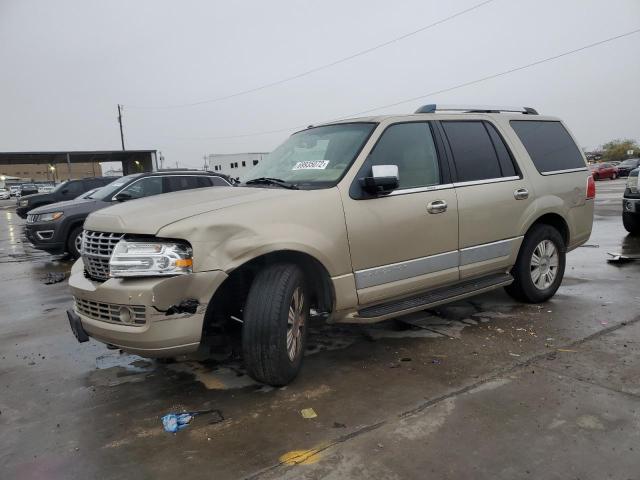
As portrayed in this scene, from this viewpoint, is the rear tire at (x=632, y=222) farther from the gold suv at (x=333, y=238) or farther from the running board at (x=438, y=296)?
the running board at (x=438, y=296)

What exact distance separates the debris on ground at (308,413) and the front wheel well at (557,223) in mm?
3151

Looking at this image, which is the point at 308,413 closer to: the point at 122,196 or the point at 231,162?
the point at 122,196

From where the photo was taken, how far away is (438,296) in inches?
168

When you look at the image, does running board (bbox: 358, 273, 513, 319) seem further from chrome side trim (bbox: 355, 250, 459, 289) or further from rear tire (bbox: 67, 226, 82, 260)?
rear tire (bbox: 67, 226, 82, 260)

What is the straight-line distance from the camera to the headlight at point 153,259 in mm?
3057

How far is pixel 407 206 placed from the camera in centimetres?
402

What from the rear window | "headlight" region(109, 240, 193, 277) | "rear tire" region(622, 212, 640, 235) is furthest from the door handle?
"rear tire" region(622, 212, 640, 235)

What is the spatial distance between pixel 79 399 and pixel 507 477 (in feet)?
9.23

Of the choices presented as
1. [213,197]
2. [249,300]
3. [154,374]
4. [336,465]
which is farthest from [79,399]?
[336,465]

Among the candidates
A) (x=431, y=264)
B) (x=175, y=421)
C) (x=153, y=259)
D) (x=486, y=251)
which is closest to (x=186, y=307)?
(x=153, y=259)

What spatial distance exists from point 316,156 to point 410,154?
795 mm

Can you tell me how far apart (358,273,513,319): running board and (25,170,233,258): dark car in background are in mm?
6053

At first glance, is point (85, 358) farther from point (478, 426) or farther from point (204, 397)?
point (478, 426)

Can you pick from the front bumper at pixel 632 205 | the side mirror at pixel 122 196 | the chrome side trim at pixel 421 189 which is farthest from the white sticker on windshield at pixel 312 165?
the front bumper at pixel 632 205
